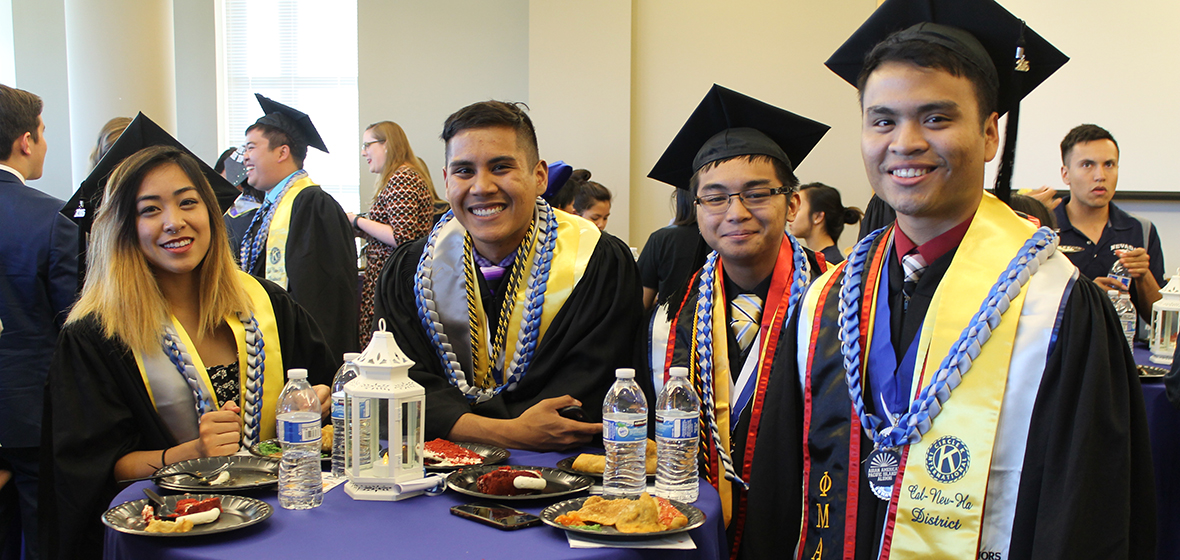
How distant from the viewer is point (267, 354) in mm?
→ 2570

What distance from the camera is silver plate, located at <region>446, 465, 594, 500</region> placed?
6.05ft

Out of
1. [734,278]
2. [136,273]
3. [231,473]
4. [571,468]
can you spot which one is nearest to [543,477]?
[571,468]

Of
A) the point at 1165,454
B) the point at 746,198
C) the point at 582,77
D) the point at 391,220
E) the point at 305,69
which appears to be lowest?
the point at 1165,454

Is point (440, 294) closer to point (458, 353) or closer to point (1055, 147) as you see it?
point (458, 353)

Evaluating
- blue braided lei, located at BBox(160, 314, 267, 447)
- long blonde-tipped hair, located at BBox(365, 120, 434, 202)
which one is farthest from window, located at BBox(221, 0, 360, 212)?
blue braided lei, located at BBox(160, 314, 267, 447)

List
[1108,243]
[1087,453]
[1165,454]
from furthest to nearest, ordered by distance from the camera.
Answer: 1. [1108,243]
2. [1165,454]
3. [1087,453]

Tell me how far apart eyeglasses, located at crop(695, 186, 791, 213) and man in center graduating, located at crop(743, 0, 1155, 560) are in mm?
607

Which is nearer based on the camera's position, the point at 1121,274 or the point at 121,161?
the point at 121,161

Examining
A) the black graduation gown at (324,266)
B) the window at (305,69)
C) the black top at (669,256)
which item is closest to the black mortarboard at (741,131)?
the black top at (669,256)

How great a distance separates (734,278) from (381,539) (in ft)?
4.44

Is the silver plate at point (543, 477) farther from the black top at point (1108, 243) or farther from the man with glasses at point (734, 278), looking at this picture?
the black top at point (1108, 243)

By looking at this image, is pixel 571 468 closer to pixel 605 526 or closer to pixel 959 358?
pixel 605 526

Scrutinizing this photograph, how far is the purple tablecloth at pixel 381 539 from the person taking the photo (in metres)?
1.57

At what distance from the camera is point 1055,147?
662 centimetres
